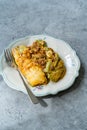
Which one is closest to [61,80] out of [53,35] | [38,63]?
[38,63]

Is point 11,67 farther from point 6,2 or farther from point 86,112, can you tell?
point 6,2

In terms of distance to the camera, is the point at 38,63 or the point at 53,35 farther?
the point at 53,35

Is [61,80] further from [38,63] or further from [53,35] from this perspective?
[53,35]
